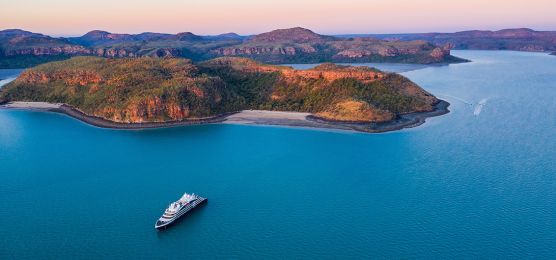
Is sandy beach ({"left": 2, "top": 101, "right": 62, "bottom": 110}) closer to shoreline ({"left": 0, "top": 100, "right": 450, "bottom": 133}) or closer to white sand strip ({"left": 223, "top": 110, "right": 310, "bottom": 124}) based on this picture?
shoreline ({"left": 0, "top": 100, "right": 450, "bottom": 133})

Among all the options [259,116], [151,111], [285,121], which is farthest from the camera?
[259,116]

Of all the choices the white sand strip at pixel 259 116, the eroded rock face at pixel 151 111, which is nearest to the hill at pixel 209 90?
the eroded rock face at pixel 151 111

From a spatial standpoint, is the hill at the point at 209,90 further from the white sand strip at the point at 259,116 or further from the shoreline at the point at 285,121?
the white sand strip at the point at 259,116

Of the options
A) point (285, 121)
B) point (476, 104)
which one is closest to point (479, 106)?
point (476, 104)

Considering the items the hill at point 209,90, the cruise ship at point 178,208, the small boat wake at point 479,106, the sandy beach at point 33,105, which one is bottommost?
the cruise ship at point 178,208

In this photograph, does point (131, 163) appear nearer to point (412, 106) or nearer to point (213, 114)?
point (213, 114)

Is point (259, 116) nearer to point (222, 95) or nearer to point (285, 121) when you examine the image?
point (285, 121)
